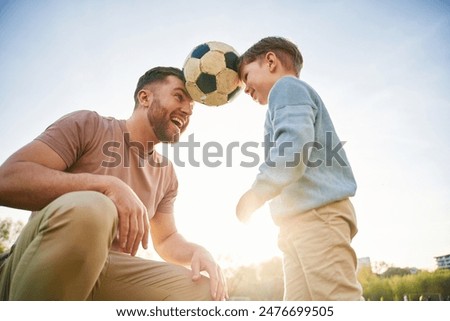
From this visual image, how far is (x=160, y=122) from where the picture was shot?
96.3 inches

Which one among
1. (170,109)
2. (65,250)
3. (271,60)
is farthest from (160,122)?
(65,250)

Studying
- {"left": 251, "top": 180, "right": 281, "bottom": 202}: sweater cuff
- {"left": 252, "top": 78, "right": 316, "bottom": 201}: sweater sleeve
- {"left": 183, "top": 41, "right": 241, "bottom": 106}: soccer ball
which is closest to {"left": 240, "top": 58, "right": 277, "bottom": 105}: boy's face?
{"left": 183, "top": 41, "right": 241, "bottom": 106}: soccer ball

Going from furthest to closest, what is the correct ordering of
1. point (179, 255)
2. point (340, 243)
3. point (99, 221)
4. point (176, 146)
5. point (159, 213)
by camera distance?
point (176, 146) < point (159, 213) < point (179, 255) < point (340, 243) < point (99, 221)

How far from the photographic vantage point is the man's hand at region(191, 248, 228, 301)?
1.82 metres

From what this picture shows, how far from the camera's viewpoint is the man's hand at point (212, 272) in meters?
1.82

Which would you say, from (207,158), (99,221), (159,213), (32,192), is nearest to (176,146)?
(207,158)

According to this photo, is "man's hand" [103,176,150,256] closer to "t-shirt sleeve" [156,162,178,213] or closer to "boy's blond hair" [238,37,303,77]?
"t-shirt sleeve" [156,162,178,213]

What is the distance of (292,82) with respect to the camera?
6.06 feet

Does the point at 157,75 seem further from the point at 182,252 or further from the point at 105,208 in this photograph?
the point at 105,208

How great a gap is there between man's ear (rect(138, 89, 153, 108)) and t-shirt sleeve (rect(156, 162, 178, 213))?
0.44 meters

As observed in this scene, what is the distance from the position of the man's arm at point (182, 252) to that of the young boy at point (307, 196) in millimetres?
338
